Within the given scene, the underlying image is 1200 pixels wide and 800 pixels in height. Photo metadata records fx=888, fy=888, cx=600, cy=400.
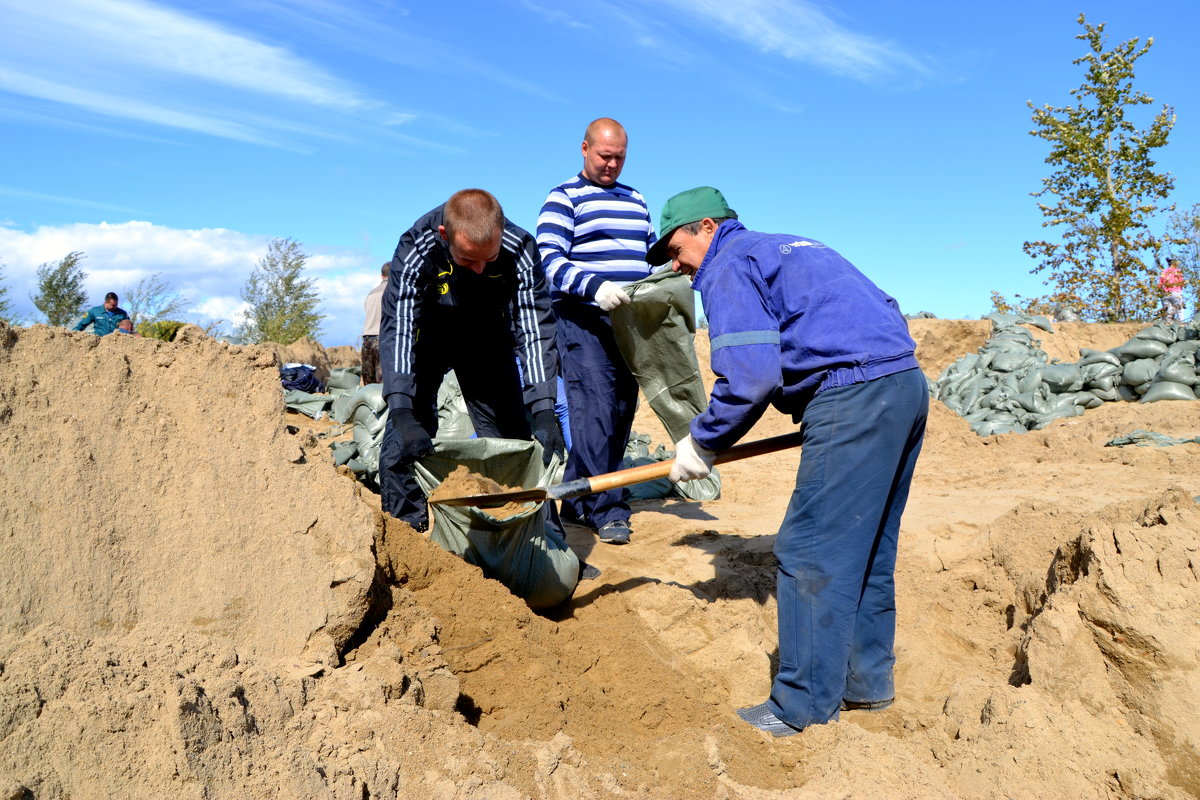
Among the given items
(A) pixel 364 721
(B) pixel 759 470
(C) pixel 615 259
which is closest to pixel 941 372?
(B) pixel 759 470

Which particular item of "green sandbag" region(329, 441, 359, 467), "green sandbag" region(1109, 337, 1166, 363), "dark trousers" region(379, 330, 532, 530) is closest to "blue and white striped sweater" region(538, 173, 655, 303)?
"dark trousers" region(379, 330, 532, 530)

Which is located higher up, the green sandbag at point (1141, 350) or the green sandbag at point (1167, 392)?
the green sandbag at point (1141, 350)

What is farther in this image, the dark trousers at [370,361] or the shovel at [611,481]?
the dark trousers at [370,361]

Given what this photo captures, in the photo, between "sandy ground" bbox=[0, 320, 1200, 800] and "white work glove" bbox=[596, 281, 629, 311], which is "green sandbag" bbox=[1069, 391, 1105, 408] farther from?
"white work glove" bbox=[596, 281, 629, 311]

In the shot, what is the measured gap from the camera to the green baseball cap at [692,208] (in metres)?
3.13

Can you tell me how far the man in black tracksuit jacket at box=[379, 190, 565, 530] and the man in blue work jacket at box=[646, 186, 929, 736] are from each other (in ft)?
4.00

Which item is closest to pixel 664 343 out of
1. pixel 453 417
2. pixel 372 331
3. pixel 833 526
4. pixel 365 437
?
pixel 833 526

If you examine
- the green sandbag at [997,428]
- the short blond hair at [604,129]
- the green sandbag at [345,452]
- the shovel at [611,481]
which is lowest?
the green sandbag at [345,452]

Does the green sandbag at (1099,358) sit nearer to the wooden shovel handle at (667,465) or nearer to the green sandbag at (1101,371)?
the green sandbag at (1101,371)

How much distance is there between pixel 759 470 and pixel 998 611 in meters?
4.03

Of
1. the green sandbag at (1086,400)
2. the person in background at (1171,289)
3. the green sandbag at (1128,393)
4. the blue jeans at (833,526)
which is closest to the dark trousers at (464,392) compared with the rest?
the blue jeans at (833,526)

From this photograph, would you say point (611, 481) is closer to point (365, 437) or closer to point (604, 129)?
point (604, 129)

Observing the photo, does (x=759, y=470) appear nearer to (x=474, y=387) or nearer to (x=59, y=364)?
(x=474, y=387)

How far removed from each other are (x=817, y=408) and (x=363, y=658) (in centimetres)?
159
